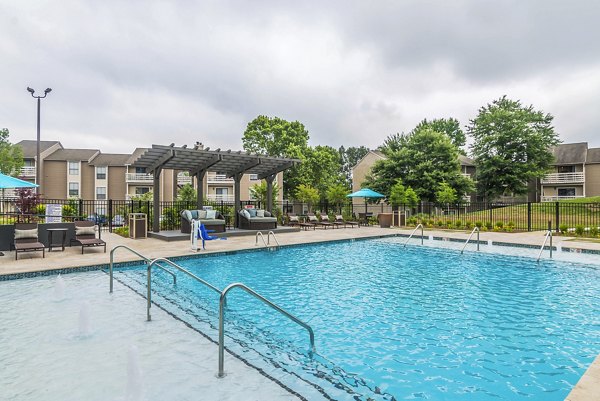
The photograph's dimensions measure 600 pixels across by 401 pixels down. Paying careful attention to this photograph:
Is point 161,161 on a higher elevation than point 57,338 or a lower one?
higher

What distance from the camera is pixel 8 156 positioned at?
32438mm

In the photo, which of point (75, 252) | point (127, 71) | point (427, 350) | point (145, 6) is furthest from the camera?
point (127, 71)

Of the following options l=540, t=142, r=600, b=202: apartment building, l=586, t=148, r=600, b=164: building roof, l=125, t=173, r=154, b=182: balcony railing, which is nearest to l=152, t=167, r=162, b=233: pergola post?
l=125, t=173, r=154, b=182: balcony railing

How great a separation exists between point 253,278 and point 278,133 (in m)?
34.1

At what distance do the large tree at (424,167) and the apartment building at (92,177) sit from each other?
12.9 metres

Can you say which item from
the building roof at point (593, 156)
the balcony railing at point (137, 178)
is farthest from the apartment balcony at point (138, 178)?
the building roof at point (593, 156)

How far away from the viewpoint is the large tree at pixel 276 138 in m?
40.9

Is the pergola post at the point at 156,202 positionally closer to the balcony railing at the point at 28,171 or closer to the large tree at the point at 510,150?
the large tree at the point at 510,150

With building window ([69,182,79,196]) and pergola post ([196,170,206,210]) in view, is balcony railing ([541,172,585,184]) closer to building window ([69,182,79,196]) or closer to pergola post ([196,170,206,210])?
pergola post ([196,170,206,210])

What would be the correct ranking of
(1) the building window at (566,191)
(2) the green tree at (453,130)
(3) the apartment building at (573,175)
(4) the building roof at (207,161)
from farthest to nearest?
(2) the green tree at (453,130) < (1) the building window at (566,191) < (3) the apartment building at (573,175) < (4) the building roof at (207,161)

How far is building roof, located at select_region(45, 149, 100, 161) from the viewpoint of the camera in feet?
129

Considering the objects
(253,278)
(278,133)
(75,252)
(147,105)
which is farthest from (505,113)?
(75,252)

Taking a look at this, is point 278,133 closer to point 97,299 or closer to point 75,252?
point 75,252

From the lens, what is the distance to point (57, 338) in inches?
179
